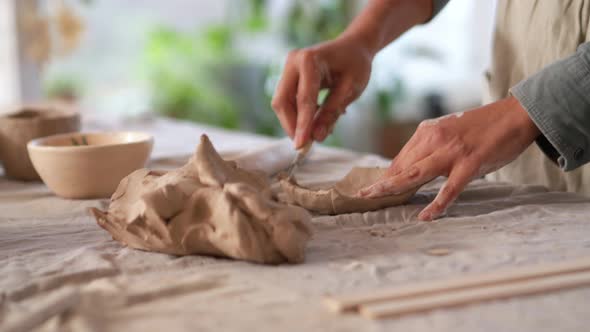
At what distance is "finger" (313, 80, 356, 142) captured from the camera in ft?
4.25

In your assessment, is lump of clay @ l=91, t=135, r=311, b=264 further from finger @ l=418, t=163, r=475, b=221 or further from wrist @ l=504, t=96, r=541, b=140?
wrist @ l=504, t=96, r=541, b=140

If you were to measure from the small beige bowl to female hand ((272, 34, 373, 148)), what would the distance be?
26cm

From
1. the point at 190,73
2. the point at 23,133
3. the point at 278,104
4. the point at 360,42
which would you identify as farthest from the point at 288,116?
the point at 190,73

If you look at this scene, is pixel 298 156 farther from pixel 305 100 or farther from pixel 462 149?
pixel 462 149

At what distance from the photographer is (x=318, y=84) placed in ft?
4.10

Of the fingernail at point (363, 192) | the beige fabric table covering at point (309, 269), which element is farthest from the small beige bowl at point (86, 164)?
the fingernail at point (363, 192)

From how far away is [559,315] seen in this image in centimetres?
63

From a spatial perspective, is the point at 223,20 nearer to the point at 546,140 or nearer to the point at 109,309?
the point at 546,140

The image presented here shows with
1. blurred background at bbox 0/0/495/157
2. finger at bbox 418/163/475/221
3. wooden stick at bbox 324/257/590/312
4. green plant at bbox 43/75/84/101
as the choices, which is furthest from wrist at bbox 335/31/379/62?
green plant at bbox 43/75/84/101

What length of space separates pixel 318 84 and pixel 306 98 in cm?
4

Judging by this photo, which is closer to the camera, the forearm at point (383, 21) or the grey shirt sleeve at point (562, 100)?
the grey shirt sleeve at point (562, 100)

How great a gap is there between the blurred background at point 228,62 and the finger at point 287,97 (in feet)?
7.66

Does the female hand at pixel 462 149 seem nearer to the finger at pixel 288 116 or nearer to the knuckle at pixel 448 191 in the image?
the knuckle at pixel 448 191

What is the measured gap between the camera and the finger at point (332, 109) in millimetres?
1297
